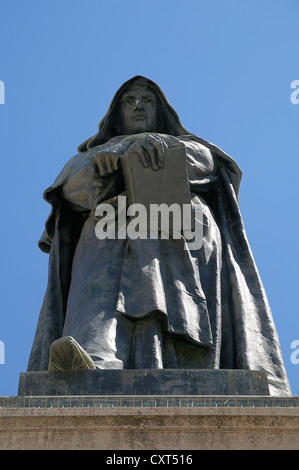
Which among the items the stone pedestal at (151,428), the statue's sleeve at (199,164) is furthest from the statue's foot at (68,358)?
the statue's sleeve at (199,164)

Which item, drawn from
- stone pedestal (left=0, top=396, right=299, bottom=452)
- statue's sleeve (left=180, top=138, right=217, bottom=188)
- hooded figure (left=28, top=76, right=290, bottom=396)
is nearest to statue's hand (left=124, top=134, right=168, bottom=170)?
hooded figure (left=28, top=76, right=290, bottom=396)

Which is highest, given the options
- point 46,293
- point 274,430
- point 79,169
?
point 79,169

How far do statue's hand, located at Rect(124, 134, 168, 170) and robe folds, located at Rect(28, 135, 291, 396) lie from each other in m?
0.24

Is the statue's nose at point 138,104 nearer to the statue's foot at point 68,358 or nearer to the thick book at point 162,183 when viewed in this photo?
the thick book at point 162,183

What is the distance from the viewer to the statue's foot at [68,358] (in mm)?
9008

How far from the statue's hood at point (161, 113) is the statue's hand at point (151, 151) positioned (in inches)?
77.1

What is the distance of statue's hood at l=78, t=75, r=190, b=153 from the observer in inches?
537

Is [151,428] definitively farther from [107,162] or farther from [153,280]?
[107,162]

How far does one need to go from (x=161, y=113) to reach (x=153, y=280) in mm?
3774

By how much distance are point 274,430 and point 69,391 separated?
2.18 meters

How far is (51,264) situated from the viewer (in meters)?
12.2

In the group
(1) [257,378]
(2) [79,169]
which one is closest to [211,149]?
(2) [79,169]

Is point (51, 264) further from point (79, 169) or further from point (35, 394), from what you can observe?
point (35, 394)

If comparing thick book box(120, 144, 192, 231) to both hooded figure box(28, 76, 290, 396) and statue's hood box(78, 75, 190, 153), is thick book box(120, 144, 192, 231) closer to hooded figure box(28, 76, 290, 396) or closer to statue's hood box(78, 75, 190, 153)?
hooded figure box(28, 76, 290, 396)
